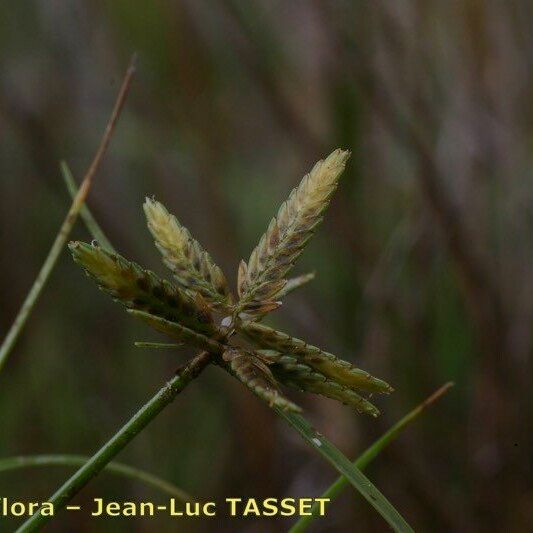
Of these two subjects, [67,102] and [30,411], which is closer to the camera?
[30,411]

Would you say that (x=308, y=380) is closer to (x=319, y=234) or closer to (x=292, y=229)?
(x=292, y=229)

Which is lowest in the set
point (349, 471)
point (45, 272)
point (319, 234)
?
point (349, 471)

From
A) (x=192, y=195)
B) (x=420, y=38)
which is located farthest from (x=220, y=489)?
(x=420, y=38)

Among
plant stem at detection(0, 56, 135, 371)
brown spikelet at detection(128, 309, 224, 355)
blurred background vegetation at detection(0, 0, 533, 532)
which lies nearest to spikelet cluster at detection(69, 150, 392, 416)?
brown spikelet at detection(128, 309, 224, 355)

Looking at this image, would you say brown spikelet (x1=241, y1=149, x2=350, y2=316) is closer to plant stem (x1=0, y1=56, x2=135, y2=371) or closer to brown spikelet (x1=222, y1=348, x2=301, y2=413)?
brown spikelet (x1=222, y1=348, x2=301, y2=413)

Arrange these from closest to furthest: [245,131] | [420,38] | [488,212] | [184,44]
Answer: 1. [420,38]
2. [488,212]
3. [184,44]
4. [245,131]

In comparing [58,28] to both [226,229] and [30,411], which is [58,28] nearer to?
[226,229]

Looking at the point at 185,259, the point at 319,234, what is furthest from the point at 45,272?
the point at 319,234
